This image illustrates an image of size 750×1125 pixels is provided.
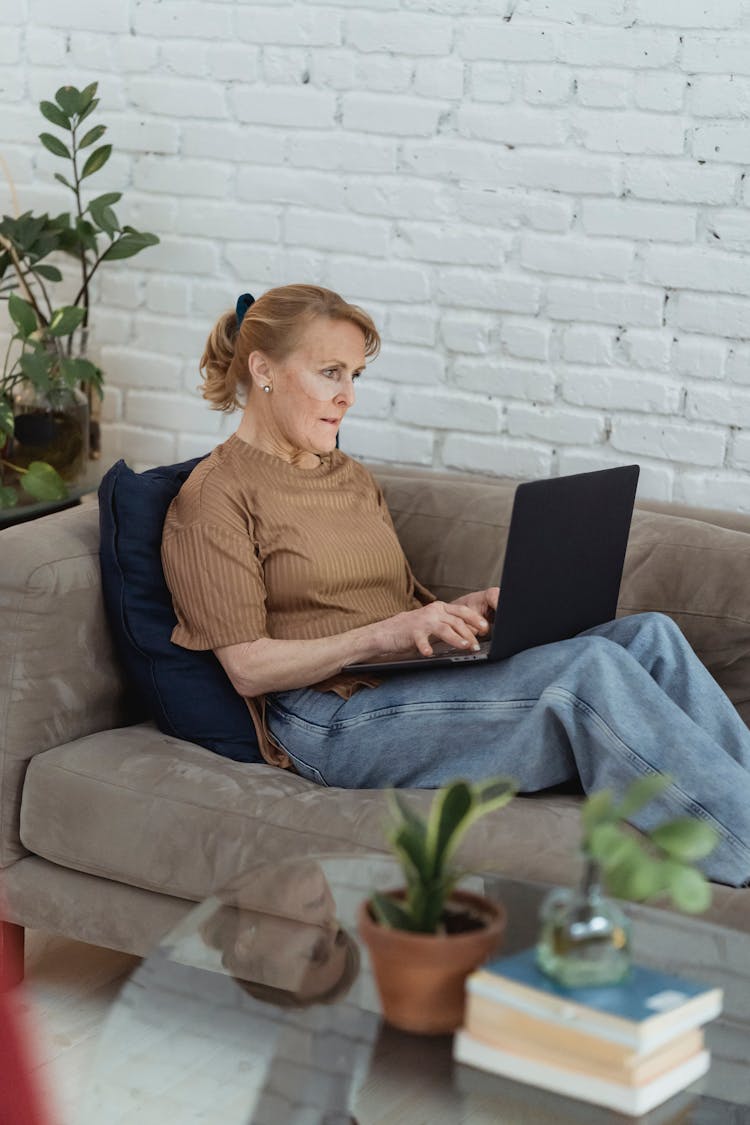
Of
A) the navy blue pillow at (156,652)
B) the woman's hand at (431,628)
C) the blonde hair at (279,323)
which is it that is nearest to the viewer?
the woman's hand at (431,628)

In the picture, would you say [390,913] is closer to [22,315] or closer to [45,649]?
[45,649]

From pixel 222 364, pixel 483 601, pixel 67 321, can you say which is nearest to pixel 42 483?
pixel 67 321

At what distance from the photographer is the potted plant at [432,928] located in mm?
1116

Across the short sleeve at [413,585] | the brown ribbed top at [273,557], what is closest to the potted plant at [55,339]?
the brown ribbed top at [273,557]

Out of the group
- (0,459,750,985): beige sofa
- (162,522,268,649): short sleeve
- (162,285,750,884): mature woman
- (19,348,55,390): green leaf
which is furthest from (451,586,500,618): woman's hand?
(19,348,55,390): green leaf

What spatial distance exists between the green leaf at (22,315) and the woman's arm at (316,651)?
2.90 ft

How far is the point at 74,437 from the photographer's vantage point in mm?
2797

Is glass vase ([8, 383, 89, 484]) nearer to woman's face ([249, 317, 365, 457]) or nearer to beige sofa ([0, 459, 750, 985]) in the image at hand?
beige sofa ([0, 459, 750, 985])

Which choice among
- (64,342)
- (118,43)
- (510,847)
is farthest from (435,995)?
(118,43)

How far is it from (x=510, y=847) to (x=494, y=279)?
1.23 m

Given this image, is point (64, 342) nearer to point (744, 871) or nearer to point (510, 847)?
point (510, 847)

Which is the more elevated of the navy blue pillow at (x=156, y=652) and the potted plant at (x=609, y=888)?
the potted plant at (x=609, y=888)

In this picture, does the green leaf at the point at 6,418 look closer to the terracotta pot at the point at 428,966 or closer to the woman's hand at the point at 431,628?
the woman's hand at the point at 431,628

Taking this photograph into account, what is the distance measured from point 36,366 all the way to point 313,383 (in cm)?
64
